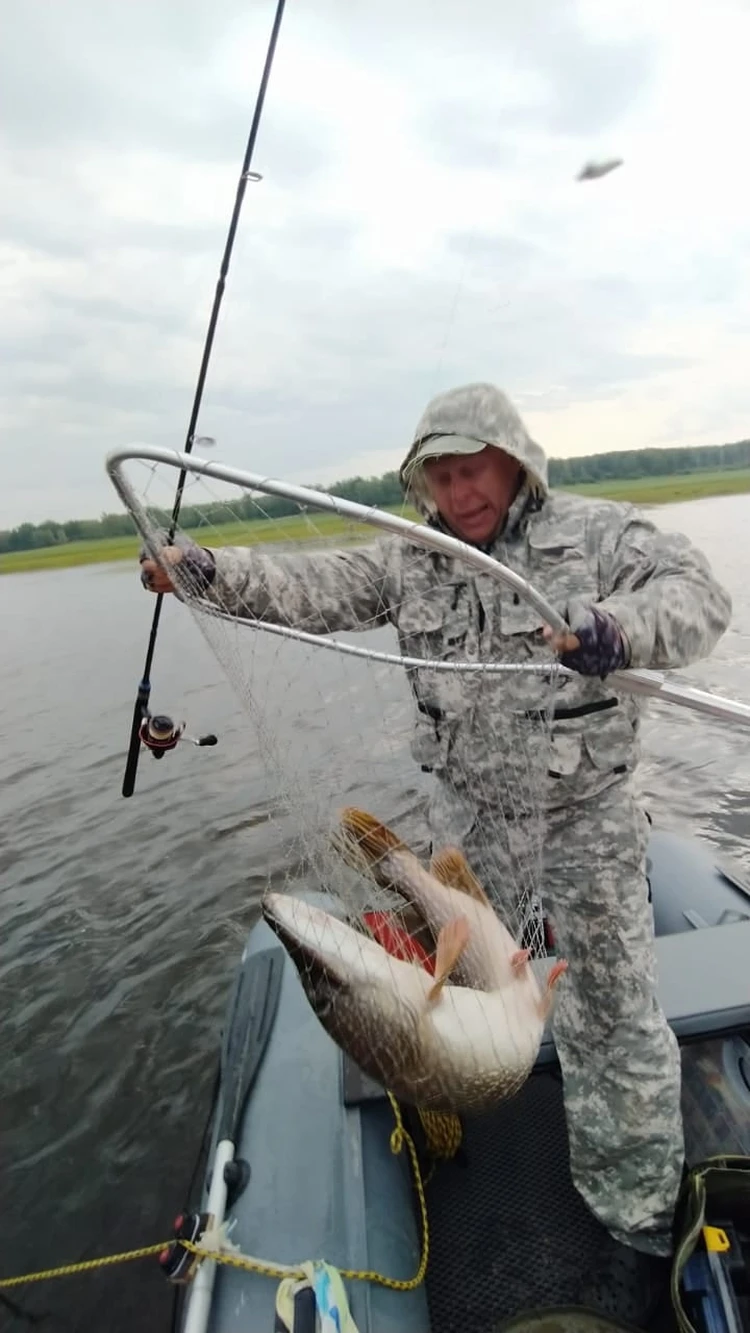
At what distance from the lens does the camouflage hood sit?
254cm

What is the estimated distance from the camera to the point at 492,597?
2797mm

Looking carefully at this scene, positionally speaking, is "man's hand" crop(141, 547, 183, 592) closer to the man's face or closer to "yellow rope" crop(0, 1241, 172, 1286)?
the man's face

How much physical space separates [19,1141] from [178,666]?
10.7 m

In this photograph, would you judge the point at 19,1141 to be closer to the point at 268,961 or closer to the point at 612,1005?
the point at 268,961

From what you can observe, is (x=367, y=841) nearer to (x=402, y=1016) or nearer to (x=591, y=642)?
(x=402, y=1016)

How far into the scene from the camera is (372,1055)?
2.28 meters

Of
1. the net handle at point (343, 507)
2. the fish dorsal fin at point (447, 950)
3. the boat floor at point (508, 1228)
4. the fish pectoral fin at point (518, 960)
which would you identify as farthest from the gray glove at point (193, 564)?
the boat floor at point (508, 1228)

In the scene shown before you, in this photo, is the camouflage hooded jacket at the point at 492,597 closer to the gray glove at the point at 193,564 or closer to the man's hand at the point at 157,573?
the gray glove at the point at 193,564

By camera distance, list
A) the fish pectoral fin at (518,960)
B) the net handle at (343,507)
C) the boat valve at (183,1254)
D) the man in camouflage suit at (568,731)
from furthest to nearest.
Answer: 1. the man in camouflage suit at (568,731)
2. the boat valve at (183,1254)
3. the fish pectoral fin at (518,960)
4. the net handle at (343,507)

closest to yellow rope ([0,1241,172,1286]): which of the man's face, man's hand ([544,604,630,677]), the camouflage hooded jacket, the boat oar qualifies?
the boat oar

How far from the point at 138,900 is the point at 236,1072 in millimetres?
4115

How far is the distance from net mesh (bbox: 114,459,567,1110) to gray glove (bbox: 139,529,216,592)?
11mm

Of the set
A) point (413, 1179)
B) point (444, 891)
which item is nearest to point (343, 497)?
point (444, 891)

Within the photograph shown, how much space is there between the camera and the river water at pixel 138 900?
4.14 metres
